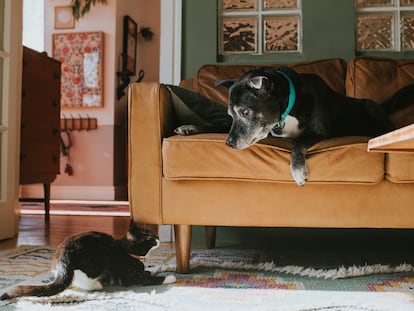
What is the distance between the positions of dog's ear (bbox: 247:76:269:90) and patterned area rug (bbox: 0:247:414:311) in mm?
648

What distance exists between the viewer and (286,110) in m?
1.72

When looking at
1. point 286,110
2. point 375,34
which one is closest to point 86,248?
point 286,110

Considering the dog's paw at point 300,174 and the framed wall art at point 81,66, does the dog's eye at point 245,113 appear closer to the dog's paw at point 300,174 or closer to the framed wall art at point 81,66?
the dog's paw at point 300,174

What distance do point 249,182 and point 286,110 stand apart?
313 millimetres

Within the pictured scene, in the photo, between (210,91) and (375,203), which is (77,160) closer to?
(210,91)

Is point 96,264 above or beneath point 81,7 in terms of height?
beneath

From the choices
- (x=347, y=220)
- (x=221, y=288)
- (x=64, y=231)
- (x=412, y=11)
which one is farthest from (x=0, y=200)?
(x=412, y=11)

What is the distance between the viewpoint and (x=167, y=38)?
8.66 ft

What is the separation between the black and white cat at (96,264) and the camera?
1.29m

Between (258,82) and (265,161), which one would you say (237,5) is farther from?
(265,161)

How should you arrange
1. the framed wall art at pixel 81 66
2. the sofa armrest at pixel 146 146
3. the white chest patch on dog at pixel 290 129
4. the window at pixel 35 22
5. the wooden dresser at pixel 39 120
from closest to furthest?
the sofa armrest at pixel 146 146
the white chest patch on dog at pixel 290 129
the wooden dresser at pixel 39 120
the framed wall art at pixel 81 66
the window at pixel 35 22

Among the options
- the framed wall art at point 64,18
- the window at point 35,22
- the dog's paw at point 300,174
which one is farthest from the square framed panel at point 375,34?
the window at point 35,22

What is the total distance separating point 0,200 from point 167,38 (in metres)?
1.26

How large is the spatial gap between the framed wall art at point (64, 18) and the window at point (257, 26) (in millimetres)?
3437
